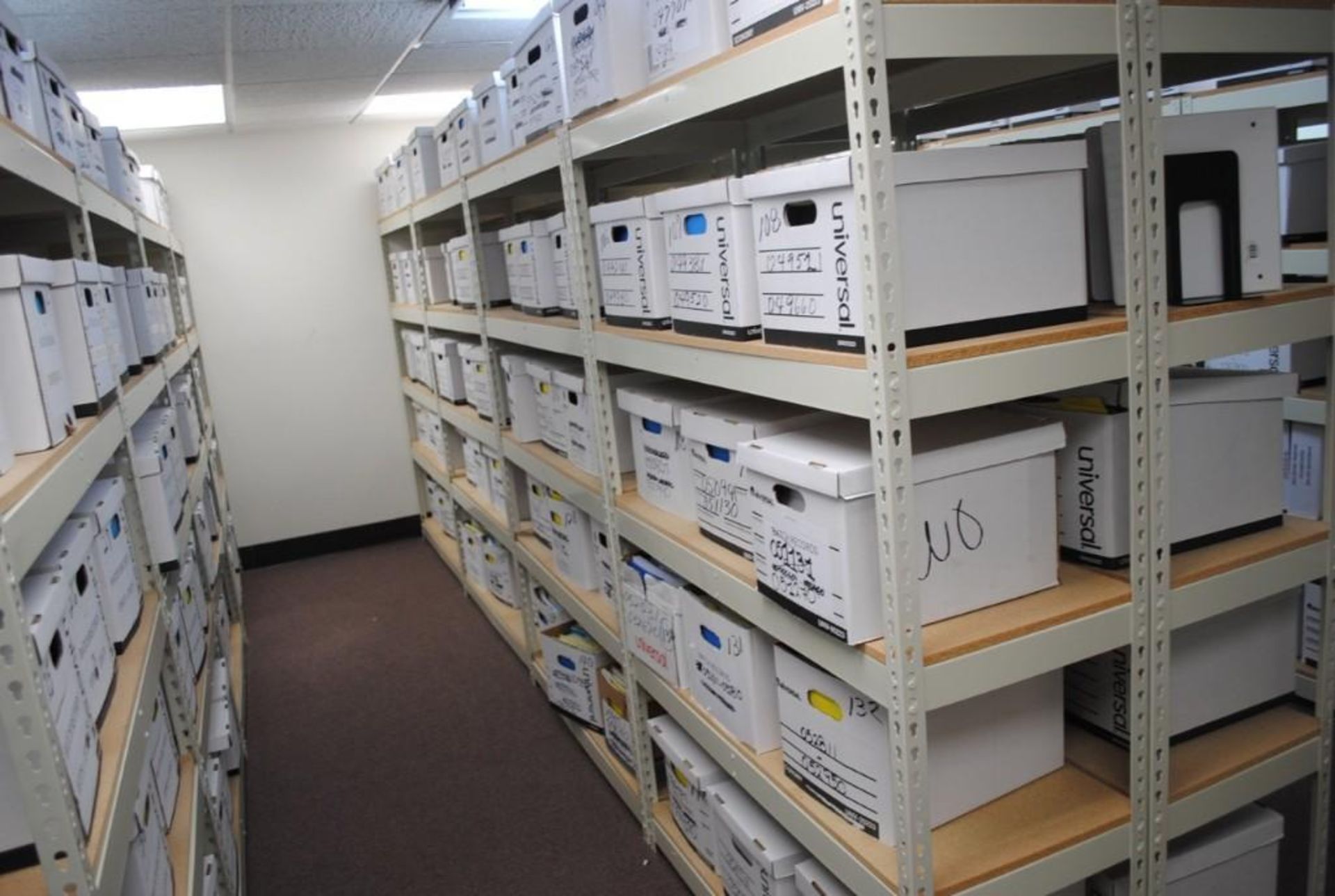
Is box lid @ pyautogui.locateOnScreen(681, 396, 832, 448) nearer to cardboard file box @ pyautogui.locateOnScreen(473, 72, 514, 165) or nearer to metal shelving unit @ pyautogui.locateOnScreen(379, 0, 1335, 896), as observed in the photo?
metal shelving unit @ pyautogui.locateOnScreen(379, 0, 1335, 896)

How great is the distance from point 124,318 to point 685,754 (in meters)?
1.63

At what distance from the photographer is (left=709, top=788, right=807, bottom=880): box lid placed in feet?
5.63

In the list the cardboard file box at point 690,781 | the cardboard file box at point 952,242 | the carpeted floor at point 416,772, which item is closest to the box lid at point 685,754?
the cardboard file box at point 690,781

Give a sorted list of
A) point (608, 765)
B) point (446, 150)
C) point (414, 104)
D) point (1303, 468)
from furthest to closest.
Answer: point (414, 104)
point (446, 150)
point (608, 765)
point (1303, 468)

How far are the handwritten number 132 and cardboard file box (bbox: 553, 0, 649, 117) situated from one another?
1.04 meters

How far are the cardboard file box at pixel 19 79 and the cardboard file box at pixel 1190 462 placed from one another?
179cm

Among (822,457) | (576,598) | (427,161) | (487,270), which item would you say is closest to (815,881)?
(822,457)

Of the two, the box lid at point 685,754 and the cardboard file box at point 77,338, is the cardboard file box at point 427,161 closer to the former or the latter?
the cardboard file box at point 77,338

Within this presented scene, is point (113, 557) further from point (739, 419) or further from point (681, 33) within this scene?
point (681, 33)

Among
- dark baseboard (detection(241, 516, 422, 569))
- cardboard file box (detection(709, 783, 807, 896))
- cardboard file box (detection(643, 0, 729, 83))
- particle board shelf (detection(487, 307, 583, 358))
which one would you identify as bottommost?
dark baseboard (detection(241, 516, 422, 569))

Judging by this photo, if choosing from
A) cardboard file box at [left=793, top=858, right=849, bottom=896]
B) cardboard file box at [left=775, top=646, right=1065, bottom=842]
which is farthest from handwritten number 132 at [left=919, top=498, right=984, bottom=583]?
cardboard file box at [left=793, top=858, right=849, bottom=896]

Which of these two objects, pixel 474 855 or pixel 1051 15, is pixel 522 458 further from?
pixel 1051 15

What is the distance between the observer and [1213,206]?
1393 mm

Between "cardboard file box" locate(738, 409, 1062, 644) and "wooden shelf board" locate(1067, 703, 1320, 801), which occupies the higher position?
"cardboard file box" locate(738, 409, 1062, 644)
